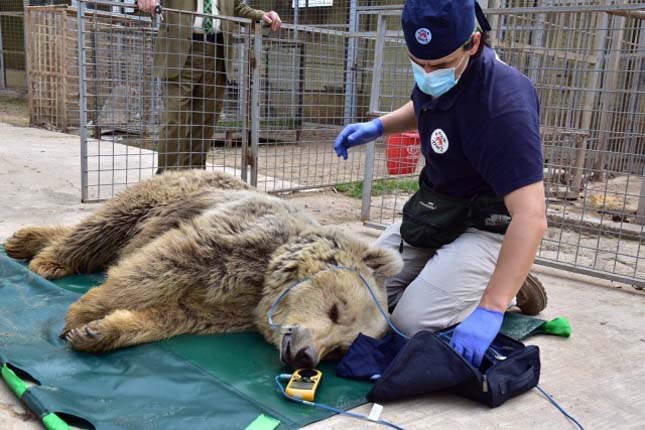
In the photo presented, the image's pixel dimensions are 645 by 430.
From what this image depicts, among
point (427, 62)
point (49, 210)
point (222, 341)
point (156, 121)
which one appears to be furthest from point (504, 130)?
point (156, 121)

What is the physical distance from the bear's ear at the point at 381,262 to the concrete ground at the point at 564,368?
2.42 feet

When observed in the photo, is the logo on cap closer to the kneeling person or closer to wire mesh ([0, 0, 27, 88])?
the kneeling person

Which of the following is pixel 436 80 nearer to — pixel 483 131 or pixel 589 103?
pixel 483 131

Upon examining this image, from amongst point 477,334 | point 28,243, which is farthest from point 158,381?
point 28,243

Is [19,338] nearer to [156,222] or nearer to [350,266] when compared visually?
[156,222]

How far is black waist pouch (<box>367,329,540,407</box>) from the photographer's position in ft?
8.22

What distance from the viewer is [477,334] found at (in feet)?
8.25

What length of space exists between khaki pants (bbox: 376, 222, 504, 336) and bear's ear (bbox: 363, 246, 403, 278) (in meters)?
0.21

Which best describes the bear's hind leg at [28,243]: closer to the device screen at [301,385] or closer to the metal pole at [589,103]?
the device screen at [301,385]

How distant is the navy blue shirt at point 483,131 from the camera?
268 centimetres

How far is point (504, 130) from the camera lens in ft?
8.96

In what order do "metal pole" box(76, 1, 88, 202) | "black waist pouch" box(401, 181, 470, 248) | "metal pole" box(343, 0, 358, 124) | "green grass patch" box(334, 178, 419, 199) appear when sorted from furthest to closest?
"metal pole" box(343, 0, 358, 124)
"green grass patch" box(334, 178, 419, 199)
"metal pole" box(76, 1, 88, 202)
"black waist pouch" box(401, 181, 470, 248)

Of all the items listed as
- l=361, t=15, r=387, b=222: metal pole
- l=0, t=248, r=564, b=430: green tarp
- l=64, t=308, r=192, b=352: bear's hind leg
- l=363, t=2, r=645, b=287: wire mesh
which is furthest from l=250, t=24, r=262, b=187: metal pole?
l=64, t=308, r=192, b=352: bear's hind leg

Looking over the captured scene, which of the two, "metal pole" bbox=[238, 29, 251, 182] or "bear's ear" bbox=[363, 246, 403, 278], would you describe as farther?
"metal pole" bbox=[238, 29, 251, 182]
